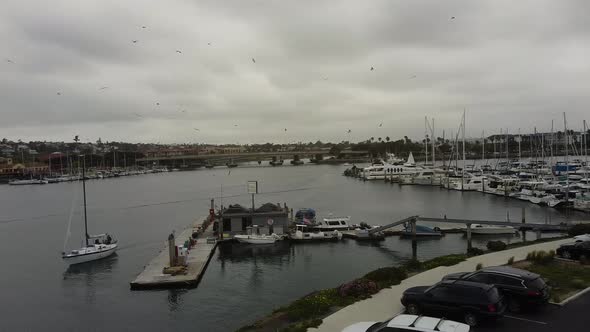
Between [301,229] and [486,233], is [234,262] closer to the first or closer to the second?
[301,229]

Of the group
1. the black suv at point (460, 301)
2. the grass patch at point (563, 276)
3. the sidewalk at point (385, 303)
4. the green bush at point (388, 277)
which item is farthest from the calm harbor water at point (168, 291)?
the grass patch at point (563, 276)

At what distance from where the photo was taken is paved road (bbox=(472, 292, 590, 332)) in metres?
11.0

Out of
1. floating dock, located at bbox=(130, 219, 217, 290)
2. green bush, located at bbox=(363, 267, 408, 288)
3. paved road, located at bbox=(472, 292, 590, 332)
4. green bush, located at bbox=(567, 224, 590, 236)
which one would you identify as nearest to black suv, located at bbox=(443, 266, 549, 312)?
paved road, located at bbox=(472, 292, 590, 332)

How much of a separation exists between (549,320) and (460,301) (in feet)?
8.25

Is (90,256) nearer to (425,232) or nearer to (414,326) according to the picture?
(425,232)

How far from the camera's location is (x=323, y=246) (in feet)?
108

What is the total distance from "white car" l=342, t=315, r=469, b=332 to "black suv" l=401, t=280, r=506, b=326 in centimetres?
243

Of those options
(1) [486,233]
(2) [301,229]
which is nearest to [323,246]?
(2) [301,229]

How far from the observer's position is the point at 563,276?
15.6m

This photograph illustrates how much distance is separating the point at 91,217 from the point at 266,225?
2981 cm

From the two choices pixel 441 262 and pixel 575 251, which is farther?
pixel 441 262

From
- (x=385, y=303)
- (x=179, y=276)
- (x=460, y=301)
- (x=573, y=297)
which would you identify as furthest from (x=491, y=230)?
(x=460, y=301)

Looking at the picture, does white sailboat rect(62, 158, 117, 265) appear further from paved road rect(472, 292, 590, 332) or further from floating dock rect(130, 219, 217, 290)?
paved road rect(472, 292, 590, 332)

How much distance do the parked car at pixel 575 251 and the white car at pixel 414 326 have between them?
12233mm
